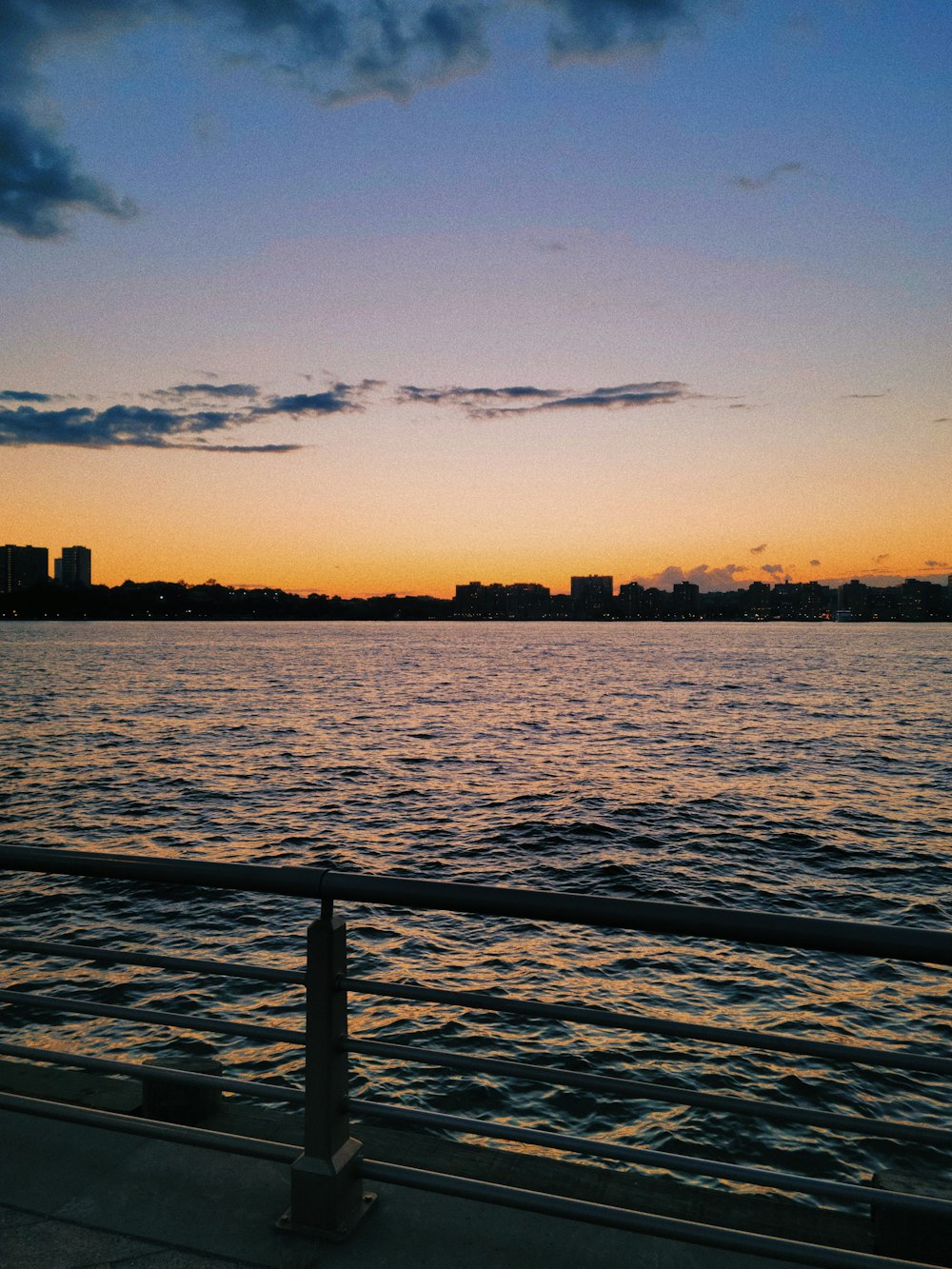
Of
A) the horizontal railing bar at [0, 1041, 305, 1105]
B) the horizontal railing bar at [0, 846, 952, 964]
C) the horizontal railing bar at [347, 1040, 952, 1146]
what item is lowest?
the horizontal railing bar at [0, 1041, 305, 1105]

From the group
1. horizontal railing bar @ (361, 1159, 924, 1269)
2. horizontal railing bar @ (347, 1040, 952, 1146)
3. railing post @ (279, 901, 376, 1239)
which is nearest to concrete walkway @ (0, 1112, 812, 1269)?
railing post @ (279, 901, 376, 1239)

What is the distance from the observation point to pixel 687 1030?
291 centimetres

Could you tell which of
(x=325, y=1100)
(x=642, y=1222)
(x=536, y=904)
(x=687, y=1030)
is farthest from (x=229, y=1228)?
(x=687, y=1030)

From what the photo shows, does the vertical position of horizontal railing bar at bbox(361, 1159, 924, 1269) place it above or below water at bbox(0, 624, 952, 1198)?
above

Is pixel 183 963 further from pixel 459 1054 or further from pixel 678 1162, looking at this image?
pixel 678 1162

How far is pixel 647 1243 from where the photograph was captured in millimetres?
3252

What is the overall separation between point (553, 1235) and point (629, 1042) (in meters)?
9.04

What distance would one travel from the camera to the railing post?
126 inches

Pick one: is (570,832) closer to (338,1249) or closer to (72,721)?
(338,1249)

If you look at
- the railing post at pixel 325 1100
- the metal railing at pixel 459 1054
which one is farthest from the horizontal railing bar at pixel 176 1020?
the railing post at pixel 325 1100

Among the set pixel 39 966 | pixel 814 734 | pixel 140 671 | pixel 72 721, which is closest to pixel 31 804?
pixel 39 966

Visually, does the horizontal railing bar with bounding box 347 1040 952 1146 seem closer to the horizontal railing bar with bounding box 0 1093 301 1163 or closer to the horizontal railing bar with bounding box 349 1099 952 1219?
the horizontal railing bar with bounding box 349 1099 952 1219

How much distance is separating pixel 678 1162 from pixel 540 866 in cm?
1813

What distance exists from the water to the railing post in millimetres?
7012
